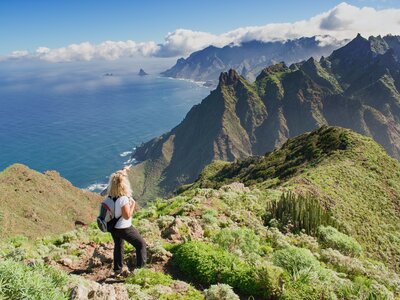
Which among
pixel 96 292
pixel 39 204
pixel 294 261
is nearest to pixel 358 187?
pixel 294 261

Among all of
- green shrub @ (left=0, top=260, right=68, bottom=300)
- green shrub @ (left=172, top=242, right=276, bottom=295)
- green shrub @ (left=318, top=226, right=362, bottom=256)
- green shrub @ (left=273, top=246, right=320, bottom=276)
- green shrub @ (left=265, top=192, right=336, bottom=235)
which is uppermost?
green shrub @ (left=0, top=260, right=68, bottom=300)

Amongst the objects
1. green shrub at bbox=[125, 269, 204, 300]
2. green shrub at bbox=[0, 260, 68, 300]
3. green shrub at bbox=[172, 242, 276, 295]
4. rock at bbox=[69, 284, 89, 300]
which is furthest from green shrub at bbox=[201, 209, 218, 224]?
green shrub at bbox=[0, 260, 68, 300]

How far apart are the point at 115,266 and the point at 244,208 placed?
1203 cm

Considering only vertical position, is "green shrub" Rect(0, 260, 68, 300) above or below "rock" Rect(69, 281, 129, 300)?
above

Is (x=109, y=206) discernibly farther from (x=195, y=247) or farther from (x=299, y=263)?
(x=299, y=263)

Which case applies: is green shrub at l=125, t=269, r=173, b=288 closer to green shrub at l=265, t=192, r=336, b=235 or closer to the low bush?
the low bush

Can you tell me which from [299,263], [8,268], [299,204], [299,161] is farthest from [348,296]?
[299,161]

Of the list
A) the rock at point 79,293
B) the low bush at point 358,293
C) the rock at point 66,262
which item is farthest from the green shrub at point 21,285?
the low bush at point 358,293

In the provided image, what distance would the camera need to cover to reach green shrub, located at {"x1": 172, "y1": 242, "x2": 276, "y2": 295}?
394 inches

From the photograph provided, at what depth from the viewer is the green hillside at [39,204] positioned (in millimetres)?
51438

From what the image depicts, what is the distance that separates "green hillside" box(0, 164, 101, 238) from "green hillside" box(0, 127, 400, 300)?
36477 millimetres

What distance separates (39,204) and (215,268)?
2220 inches

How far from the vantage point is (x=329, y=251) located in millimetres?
15555

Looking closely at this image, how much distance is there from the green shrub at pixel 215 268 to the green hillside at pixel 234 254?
0.03 metres
